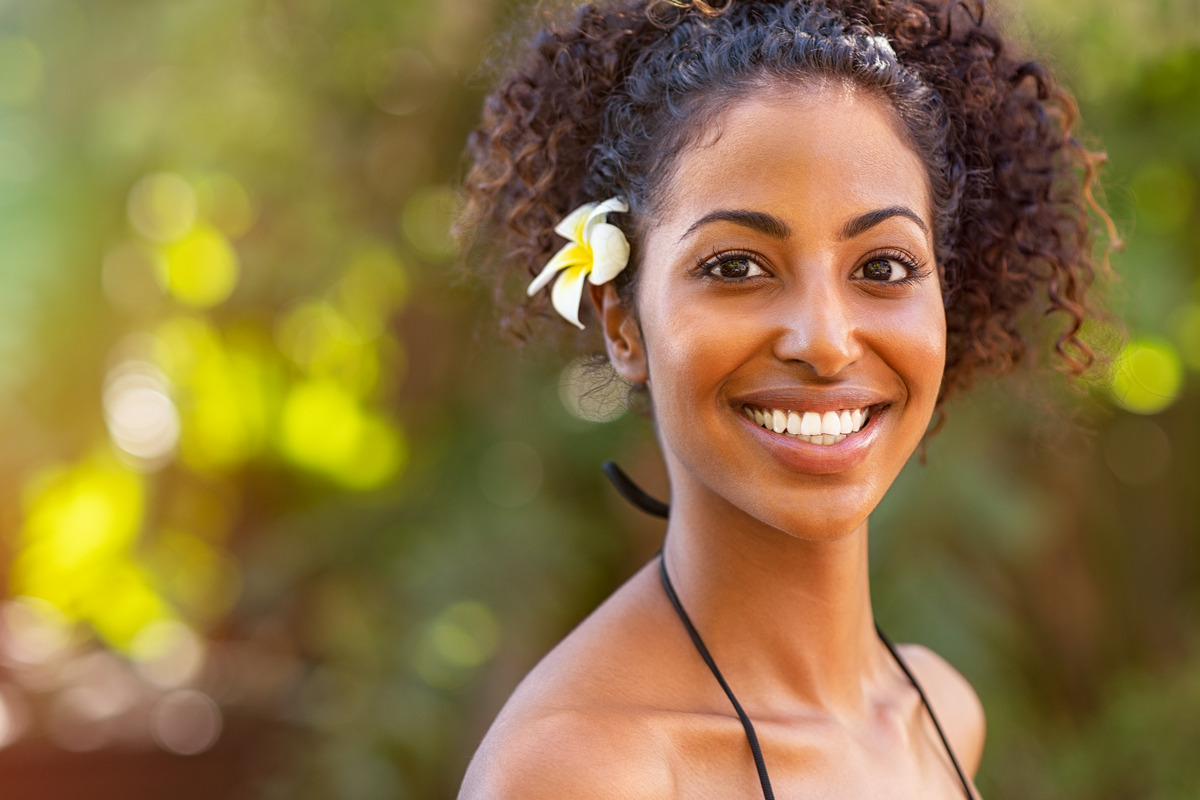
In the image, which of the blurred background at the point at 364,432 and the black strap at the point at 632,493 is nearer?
the black strap at the point at 632,493

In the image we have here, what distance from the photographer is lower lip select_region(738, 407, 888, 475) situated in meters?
1.68

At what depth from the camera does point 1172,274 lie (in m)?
3.63

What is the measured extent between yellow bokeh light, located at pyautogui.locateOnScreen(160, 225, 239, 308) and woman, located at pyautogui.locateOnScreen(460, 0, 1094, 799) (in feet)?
7.48

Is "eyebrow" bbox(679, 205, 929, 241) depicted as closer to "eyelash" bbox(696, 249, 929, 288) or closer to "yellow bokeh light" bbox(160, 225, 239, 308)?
"eyelash" bbox(696, 249, 929, 288)

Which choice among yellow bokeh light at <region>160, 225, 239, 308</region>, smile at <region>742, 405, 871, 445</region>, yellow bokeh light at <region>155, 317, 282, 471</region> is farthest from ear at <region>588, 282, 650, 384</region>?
yellow bokeh light at <region>155, 317, 282, 471</region>

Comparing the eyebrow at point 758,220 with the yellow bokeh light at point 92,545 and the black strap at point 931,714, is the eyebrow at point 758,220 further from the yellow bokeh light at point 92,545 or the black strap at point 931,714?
the yellow bokeh light at point 92,545

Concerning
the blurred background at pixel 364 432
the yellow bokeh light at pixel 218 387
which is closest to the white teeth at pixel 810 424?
the blurred background at pixel 364 432

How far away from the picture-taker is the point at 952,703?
2.32m

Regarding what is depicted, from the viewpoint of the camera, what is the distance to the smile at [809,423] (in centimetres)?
167

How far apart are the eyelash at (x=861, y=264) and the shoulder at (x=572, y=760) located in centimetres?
63

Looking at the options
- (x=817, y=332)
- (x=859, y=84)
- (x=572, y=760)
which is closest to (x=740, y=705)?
(x=572, y=760)

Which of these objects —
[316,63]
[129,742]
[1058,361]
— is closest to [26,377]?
[129,742]

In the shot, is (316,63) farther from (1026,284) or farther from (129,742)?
(129,742)

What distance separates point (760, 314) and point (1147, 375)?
2.49 m
